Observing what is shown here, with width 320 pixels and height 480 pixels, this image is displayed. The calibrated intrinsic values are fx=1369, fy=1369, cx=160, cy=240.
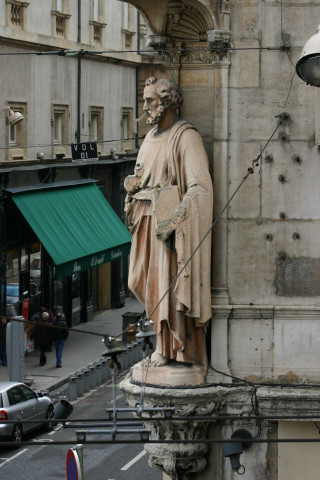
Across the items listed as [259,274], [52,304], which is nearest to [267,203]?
[259,274]

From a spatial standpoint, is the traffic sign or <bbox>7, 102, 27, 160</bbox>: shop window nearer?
the traffic sign

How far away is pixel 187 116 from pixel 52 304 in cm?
3124

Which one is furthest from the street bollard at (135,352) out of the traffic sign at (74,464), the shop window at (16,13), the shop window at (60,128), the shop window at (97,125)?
the traffic sign at (74,464)

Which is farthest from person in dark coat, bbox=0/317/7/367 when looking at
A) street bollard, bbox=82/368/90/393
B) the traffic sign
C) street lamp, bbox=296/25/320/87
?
street lamp, bbox=296/25/320/87

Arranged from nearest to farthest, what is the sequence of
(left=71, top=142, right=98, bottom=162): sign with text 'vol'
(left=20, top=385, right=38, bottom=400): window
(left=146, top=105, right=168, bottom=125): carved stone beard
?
(left=146, top=105, right=168, bottom=125): carved stone beard, (left=20, top=385, right=38, bottom=400): window, (left=71, top=142, right=98, bottom=162): sign with text 'vol'

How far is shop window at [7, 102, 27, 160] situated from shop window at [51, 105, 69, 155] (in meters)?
→ 2.63

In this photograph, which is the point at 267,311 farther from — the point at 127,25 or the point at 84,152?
the point at 127,25

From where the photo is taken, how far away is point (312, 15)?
45.2 feet

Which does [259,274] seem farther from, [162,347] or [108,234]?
[108,234]

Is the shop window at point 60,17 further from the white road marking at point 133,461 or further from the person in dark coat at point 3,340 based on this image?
the white road marking at point 133,461

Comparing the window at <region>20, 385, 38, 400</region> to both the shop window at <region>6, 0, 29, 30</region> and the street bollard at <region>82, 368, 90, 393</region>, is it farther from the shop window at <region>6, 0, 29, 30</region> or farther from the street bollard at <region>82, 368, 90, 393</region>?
the shop window at <region>6, 0, 29, 30</region>

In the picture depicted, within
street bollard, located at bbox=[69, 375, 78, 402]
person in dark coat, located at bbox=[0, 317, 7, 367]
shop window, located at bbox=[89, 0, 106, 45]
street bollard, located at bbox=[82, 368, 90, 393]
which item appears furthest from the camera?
shop window, located at bbox=[89, 0, 106, 45]

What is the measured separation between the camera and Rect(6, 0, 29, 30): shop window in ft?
134

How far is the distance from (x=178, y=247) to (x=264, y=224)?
0.98 m
